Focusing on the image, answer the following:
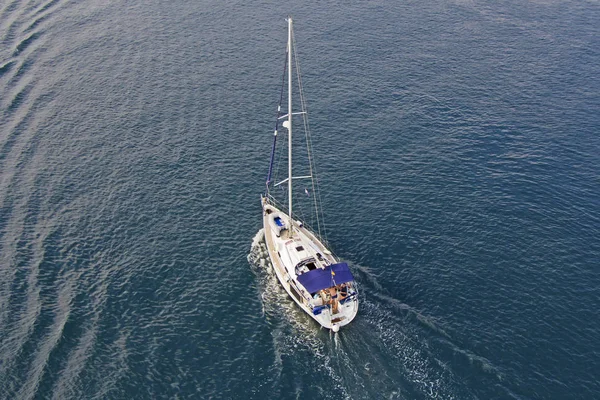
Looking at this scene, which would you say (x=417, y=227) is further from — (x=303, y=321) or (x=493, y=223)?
(x=303, y=321)

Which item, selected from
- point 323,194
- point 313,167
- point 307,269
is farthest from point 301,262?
point 313,167

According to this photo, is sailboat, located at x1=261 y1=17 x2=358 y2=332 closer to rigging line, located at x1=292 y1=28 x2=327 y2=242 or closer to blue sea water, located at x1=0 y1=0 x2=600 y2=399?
rigging line, located at x1=292 y1=28 x2=327 y2=242

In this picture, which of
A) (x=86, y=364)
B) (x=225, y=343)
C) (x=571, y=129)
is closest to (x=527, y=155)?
(x=571, y=129)

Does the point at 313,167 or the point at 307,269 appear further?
the point at 313,167

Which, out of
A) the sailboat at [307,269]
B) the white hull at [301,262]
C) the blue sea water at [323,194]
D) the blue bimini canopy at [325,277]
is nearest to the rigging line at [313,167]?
the sailboat at [307,269]

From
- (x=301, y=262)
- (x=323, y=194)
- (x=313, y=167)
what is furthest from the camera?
(x=313, y=167)

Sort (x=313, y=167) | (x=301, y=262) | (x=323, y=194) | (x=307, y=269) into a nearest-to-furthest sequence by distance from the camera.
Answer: (x=307, y=269) → (x=301, y=262) → (x=323, y=194) → (x=313, y=167)

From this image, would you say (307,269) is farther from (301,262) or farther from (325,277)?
(325,277)
